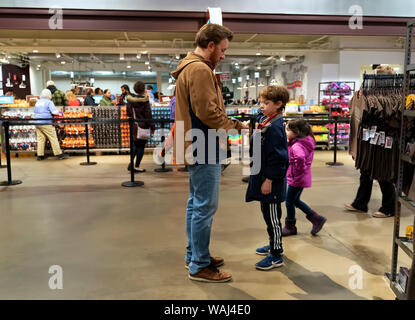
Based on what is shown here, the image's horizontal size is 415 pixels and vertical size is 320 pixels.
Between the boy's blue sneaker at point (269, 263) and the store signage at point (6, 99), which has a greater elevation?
the store signage at point (6, 99)

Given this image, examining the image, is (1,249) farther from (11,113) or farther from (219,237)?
(11,113)

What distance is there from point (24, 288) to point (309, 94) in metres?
14.2

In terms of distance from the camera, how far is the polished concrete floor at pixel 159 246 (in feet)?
8.16

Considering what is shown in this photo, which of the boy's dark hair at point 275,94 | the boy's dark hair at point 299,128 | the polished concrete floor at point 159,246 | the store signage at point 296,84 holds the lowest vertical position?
the polished concrete floor at point 159,246

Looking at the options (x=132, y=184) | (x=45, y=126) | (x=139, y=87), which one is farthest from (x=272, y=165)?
(x=45, y=126)

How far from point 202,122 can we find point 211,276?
105cm

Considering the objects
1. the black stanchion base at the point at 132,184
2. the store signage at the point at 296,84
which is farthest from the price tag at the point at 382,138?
the store signage at the point at 296,84

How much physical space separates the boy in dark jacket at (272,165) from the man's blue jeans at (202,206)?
0.36m

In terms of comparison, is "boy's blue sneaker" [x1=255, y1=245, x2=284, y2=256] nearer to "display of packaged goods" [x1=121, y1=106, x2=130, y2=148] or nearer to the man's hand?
the man's hand

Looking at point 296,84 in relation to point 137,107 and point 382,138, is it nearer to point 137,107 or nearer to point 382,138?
point 137,107

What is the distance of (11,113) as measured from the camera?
888cm

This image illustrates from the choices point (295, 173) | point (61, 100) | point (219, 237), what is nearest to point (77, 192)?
point (219, 237)

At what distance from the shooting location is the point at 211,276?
2566 millimetres

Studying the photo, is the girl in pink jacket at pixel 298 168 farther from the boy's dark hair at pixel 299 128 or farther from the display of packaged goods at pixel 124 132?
the display of packaged goods at pixel 124 132
